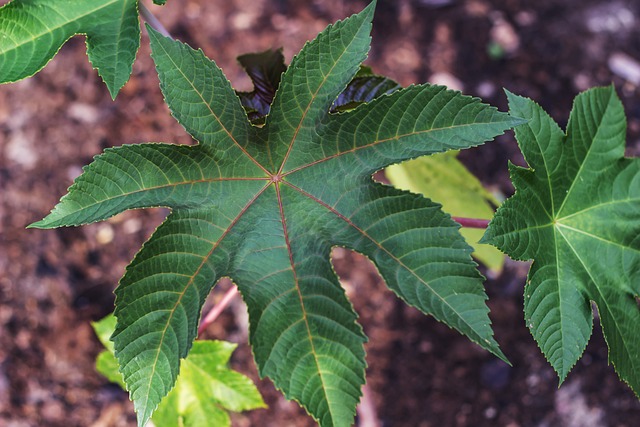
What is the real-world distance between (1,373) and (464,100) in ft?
7.47

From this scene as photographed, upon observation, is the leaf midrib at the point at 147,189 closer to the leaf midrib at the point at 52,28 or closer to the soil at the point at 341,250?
the leaf midrib at the point at 52,28

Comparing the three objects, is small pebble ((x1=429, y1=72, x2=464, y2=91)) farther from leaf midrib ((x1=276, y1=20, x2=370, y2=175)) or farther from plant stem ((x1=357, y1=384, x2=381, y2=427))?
leaf midrib ((x1=276, y1=20, x2=370, y2=175))

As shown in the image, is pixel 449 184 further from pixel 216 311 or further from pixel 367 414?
pixel 367 414

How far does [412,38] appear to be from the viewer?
2.90 m

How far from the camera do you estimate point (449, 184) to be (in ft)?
5.45

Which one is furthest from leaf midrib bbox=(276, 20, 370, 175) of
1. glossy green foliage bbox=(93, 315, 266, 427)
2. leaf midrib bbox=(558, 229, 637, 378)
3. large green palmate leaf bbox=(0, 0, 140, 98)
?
glossy green foliage bbox=(93, 315, 266, 427)

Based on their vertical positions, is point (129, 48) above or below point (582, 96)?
above

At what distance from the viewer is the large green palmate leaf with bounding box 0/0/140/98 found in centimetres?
106

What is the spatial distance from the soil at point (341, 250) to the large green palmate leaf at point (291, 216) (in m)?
1.52

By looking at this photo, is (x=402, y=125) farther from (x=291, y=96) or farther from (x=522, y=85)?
(x=522, y=85)

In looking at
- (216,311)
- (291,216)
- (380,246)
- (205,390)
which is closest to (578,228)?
(380,246)

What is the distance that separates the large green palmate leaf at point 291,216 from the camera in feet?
3.24

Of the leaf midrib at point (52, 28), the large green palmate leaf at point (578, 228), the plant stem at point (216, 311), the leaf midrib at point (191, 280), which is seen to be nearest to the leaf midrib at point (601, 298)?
the large green palmate leaf at point (578, 228)

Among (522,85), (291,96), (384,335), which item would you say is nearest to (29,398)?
(384,335)
